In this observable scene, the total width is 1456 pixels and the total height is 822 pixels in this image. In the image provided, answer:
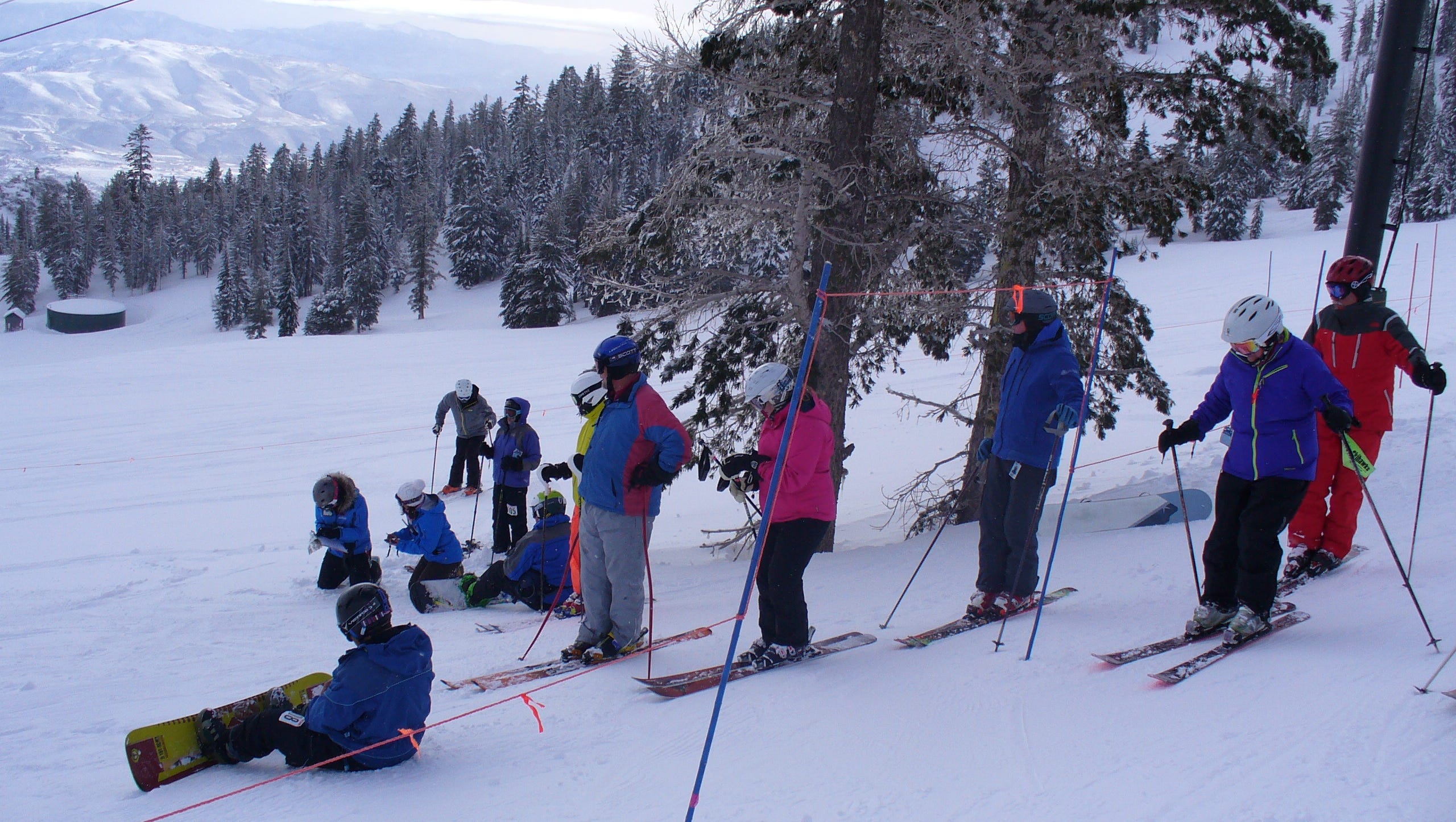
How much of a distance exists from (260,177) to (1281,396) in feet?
374

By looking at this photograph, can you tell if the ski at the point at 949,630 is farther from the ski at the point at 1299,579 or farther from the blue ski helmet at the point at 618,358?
the blue ski helmet at the point at 618,358

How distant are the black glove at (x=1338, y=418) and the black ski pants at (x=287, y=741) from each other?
15.8 feet

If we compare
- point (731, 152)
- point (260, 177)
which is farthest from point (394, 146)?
point (731, 152)

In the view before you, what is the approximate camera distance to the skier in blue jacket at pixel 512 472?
9133 mm

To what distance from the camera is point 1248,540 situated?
4434 millimetres

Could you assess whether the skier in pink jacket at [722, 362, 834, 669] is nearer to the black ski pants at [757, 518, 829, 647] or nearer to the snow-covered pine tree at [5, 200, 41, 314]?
the black ski pants at [757, 518, 829, 647]

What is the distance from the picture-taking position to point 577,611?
22.1 feet

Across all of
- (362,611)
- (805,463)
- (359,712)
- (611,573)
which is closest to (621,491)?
(611,573)

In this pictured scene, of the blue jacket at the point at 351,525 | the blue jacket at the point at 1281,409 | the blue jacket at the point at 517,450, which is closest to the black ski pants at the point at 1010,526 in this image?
the blue jacket at the point at 1281,409

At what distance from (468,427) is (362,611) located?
27.5 feet

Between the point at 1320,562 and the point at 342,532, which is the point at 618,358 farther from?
the point at 1320,562

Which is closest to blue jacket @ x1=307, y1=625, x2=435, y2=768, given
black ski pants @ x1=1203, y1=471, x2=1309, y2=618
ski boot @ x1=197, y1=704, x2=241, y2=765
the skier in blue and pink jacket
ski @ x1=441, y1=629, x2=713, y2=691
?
ski boot @ x1=197, y1=704, x2=241, y2=765

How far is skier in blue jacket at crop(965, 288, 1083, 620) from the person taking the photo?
516 centimetres

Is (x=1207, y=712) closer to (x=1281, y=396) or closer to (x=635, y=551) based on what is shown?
(x=1281, y=396)
